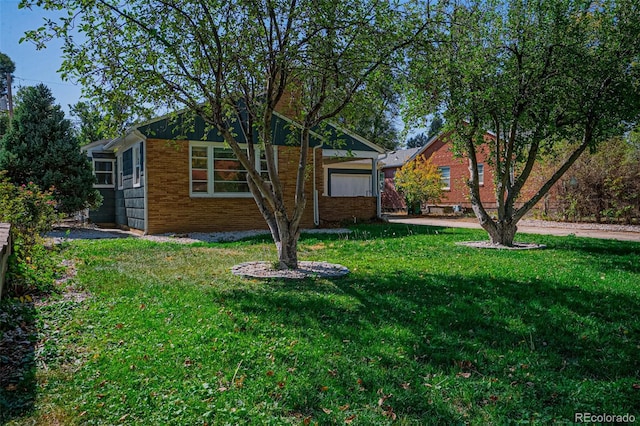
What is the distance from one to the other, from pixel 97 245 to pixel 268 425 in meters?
8.70

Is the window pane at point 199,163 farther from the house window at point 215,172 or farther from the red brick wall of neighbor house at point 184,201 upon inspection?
the red brick wall of neighbor house at point 184,201

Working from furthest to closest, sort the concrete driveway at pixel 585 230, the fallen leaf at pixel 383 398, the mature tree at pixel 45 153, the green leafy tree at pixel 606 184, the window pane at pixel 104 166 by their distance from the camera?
1. the window pane at pixel 104 166
2. the green leafy tree at pixel 606 184
3. the mature tree at pixel 45 153
4. the concrete driveway at pixel 585 230
5. the fallen leaf at pixel 383 398

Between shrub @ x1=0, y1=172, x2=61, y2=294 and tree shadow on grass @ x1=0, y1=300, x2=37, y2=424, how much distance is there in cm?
58

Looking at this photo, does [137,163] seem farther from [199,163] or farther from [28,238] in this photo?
[28,238]

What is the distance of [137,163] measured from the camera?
13797 mm

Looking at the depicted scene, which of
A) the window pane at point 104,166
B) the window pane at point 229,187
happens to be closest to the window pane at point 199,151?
the window pane at point 229,187

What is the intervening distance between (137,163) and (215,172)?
8.02 feet

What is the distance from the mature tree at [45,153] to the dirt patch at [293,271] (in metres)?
9.88

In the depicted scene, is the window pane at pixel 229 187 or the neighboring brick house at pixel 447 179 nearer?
the window pane at pixel 229 187

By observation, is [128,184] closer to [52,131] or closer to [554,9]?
[52,131]

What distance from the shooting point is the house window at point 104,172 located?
17.2 meters

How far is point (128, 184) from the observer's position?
1482 cm

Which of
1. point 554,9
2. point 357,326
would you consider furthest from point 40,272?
point 554,9

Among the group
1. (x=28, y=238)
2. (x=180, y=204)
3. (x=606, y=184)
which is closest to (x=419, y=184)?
(x=606, y=184)
